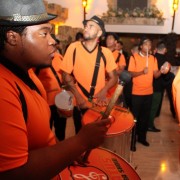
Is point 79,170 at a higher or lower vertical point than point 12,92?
lower

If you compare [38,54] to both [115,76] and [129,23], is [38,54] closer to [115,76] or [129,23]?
[115,76]

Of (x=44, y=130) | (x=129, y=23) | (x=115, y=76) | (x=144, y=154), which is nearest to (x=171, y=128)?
(x=144, y=154)

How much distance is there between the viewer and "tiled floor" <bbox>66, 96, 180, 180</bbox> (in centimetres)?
356

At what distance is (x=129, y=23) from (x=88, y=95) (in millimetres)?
11035

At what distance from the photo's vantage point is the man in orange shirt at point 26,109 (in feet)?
3.21

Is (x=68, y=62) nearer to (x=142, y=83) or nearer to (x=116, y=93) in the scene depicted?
(x=142, y=83)

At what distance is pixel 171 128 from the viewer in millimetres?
5570

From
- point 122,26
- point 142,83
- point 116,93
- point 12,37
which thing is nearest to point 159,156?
point 142,83

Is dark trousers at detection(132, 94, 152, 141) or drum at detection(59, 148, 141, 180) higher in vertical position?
drum at detection(59, 148, 141, 180)

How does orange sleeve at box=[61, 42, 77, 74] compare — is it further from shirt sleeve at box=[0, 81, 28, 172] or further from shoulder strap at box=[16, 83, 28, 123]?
shirt sleeve at box=[0, 81, 28, 172]

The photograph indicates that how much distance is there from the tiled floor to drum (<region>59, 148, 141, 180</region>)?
1.56 m

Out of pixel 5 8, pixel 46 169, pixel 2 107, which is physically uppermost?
pixel 5 8

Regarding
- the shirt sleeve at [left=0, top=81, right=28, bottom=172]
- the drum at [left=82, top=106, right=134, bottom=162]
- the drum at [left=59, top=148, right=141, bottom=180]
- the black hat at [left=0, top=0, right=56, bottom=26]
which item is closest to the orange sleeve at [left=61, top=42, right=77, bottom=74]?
the drum at [left=82, top=106, right=134, bottom=162]

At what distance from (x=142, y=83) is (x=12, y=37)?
3.64m
